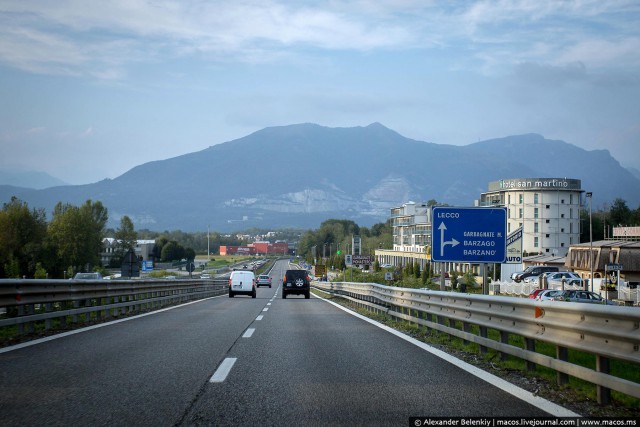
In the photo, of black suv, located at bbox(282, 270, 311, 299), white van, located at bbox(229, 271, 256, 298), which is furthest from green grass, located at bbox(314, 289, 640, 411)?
black suv, located at bbox(282, 270, 311, 299)

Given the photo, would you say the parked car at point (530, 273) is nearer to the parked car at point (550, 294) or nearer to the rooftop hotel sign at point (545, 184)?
the parked car at point (550, 294)

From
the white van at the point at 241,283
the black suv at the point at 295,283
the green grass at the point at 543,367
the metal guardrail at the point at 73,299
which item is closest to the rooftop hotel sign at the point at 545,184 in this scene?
the black suv at the point at 295,283

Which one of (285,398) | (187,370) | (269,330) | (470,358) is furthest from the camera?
(269,330)

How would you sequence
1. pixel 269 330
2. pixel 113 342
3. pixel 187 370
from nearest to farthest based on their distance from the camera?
pixel 187 370 → pixel 113 342 → pixel 269 330

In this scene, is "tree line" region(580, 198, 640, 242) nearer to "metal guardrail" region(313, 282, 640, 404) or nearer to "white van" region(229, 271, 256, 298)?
"white van" region(229, 271, 256, 298)

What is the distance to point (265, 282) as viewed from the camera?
258 feet

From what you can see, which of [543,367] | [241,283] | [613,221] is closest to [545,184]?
[613,221]

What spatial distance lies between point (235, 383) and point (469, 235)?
30.1ft

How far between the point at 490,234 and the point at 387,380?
8.19 m

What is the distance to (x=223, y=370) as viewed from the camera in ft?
29.9

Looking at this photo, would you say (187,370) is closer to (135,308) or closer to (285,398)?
(285,398)

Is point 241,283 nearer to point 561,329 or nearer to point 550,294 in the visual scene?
point 550,294

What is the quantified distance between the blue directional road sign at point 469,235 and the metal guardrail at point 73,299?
8.31 m

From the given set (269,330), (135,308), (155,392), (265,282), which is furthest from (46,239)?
(155,392)
